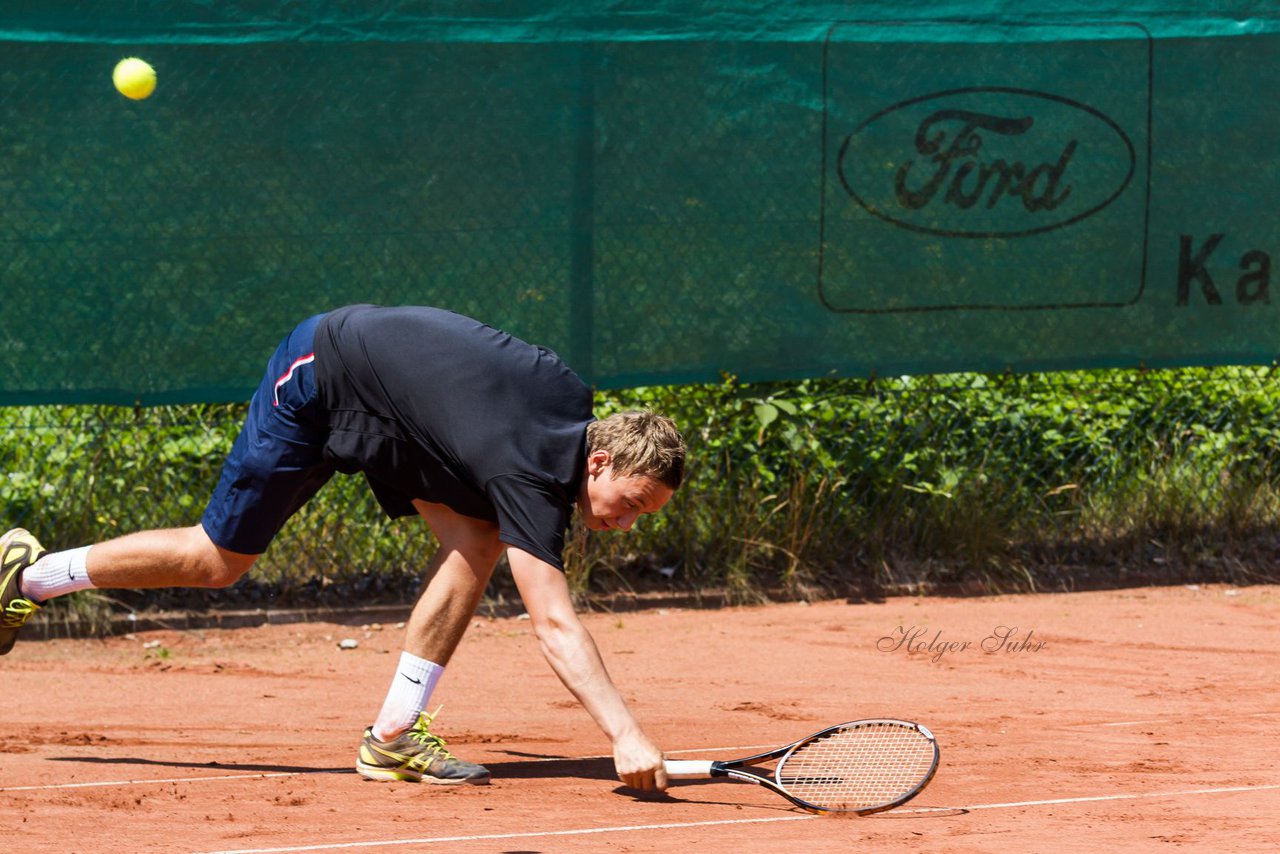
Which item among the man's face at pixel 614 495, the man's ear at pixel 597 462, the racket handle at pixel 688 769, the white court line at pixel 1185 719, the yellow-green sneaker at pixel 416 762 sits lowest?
the white court line at pixel 1185 719

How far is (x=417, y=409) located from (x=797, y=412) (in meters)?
2.69

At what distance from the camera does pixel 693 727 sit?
15.5 ft

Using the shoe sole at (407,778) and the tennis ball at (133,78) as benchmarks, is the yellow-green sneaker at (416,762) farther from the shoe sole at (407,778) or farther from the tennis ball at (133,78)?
the tennis ball at (133,78)

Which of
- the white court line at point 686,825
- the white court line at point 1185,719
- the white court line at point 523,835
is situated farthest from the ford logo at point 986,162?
the white court line at point 523,835

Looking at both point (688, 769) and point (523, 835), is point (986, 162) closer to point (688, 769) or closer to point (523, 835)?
point (688, 769)

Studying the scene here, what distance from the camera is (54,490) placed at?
18.6 ft

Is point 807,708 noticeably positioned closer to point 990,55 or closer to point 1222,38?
point 990,55

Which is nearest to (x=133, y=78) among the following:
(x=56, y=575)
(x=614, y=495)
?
(x=56, y=575)

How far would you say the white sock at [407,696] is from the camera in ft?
13.2

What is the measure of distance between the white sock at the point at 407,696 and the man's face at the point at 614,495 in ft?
2.19

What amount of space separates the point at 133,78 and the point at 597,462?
8.79 feet

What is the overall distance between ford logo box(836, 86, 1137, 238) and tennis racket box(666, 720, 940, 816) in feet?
8.87

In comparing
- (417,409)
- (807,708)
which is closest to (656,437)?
(417,409)

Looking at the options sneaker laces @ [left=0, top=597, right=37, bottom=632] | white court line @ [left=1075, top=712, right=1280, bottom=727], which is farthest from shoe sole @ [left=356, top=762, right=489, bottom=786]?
white court line @ [left=1075, top=712, right=1280, bottom=727]
